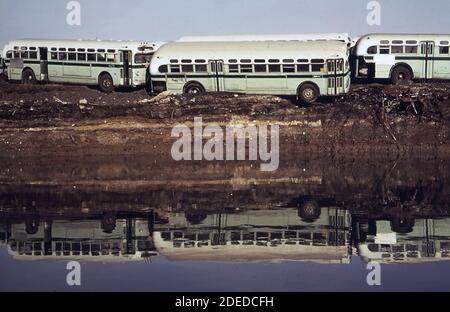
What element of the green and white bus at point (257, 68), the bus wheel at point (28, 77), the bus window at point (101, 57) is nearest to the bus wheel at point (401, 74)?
the green and white bus at point (257, 68)

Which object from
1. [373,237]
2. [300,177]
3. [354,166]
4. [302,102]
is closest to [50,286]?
[373,237]

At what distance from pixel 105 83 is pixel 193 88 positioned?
15.8ft

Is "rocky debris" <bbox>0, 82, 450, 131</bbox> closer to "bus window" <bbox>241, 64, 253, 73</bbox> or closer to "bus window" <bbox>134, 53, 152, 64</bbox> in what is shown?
"bus window" <bbox>241, 64, 253, 73</bbox>

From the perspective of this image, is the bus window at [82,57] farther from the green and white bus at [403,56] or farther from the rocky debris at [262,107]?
the green and white bus at [403,56]

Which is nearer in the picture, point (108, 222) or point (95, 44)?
point (108, 222)

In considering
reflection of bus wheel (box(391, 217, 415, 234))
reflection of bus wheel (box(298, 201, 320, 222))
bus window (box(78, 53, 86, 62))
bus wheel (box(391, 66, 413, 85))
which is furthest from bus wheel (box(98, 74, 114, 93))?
reflection of bus wheel (box(391, 217, 415, 234))

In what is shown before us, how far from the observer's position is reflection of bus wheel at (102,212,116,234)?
18000mm

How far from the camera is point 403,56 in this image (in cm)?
3278

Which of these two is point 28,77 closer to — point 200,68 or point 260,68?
point 200,68

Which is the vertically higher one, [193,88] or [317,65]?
[317,65]

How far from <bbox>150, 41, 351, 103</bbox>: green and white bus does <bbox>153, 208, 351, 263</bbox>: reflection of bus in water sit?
13031mm

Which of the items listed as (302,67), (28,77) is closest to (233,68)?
(302,67)

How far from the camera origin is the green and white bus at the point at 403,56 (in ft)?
107
